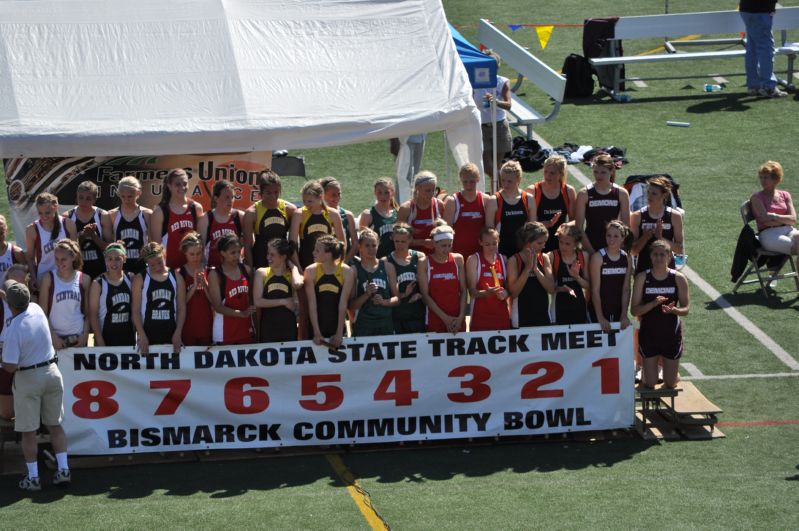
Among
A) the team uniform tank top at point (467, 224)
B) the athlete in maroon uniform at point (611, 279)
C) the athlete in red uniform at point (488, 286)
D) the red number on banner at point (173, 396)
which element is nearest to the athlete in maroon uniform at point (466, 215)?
the team uniform tank top at point (467, 224)

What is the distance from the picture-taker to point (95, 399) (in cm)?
993

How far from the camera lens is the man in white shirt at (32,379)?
903 centimetres

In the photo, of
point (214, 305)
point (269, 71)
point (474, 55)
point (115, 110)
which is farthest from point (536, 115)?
point (214, 305)

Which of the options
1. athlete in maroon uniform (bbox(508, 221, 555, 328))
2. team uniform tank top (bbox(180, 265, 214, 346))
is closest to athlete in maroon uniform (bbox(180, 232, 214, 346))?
team uniform tank top (bbox(180, 265, 214, 346))

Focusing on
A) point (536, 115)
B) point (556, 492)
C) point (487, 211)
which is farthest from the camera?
point (536, 115)

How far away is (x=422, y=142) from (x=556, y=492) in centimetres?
769

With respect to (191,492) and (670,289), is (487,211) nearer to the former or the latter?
(670,289)

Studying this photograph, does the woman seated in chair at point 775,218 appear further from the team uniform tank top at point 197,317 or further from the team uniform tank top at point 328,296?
the team uniform tank top at point 197,317

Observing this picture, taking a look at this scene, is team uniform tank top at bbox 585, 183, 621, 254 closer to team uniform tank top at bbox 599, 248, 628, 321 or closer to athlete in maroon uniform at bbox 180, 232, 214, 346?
team uniform tank top at bbox 599, 248, 628, 321

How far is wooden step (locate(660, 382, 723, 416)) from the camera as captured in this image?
10.2 meters

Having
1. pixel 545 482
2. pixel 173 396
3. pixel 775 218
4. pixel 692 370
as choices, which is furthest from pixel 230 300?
pixel 775 218

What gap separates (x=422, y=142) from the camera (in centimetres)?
1600

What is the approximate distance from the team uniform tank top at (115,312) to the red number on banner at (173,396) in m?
0.48

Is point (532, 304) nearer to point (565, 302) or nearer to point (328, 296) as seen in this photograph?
point (565, 302)
